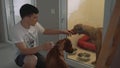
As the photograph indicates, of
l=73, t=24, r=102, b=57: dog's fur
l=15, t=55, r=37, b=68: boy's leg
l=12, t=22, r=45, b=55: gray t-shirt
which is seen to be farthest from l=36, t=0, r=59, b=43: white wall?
l=15, t=55, r=37, b=68: boy's leg

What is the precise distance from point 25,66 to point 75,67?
49.5 inches

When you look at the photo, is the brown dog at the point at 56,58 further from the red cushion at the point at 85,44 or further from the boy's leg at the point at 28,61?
the red cushion at the point at 85,44

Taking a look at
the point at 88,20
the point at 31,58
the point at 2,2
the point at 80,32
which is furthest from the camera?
the point at 2,2

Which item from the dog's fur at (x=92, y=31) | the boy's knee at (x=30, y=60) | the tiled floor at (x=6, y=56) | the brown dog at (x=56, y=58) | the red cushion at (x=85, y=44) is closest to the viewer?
the brown dog at (x=56, y=58)

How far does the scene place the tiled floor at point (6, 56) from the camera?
3.40m

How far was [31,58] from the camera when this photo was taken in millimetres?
2271

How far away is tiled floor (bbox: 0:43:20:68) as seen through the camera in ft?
11.2

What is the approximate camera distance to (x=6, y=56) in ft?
12.6

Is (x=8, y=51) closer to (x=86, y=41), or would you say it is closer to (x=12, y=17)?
(x=12, y=17)

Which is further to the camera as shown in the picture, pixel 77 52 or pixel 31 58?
pixel 77 52

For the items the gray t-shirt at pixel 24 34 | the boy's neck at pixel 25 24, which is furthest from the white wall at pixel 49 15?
the boy's neck at pixel 25 24

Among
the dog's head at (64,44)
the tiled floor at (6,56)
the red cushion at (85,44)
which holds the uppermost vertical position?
the dog's head at (64,44)

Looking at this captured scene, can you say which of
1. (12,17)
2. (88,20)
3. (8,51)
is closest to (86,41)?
(88,20)

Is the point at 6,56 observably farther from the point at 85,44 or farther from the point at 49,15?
the point at 85,44
